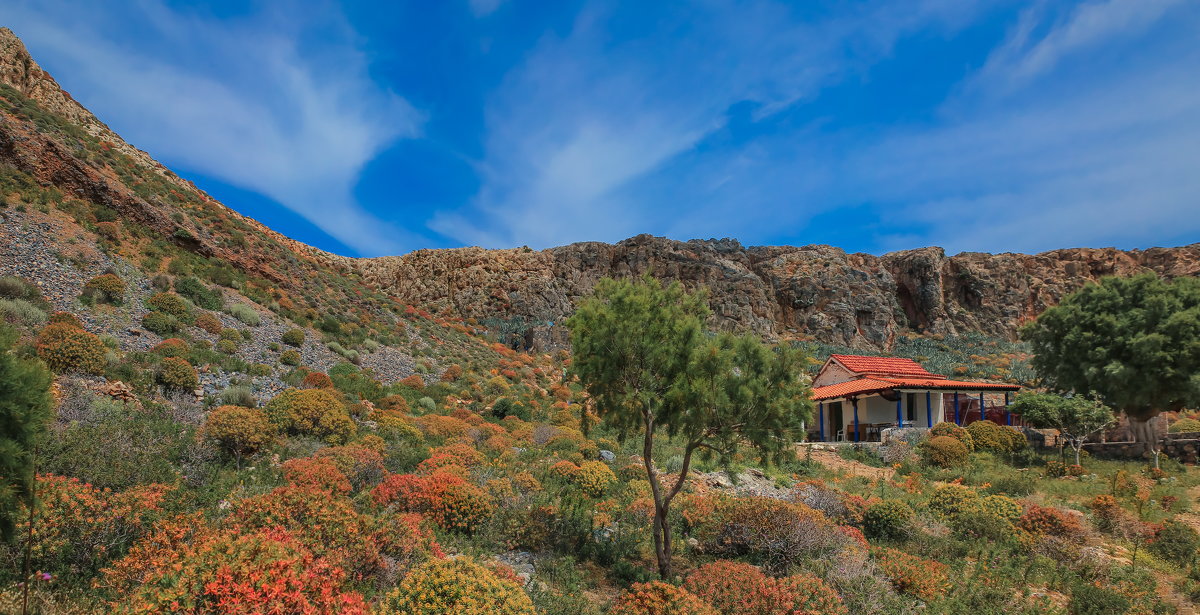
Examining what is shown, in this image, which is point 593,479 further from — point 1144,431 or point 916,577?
point 1144,431

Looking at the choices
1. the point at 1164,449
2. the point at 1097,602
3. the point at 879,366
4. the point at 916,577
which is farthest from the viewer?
the point at 879,366

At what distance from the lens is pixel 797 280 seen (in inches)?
2857

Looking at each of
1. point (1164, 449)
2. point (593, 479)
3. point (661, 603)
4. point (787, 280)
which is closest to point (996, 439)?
point (1164, 449)

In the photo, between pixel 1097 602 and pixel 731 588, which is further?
pixel 1097 602

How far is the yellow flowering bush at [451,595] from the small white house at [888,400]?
25.0 metres

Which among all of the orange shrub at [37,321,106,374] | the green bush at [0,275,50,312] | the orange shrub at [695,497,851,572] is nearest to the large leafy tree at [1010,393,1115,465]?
the orange shrub at [695,497,851,572]

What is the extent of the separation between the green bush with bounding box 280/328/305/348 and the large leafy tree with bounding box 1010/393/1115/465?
2831 centimetres

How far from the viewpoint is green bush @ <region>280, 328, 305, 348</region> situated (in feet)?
72.3

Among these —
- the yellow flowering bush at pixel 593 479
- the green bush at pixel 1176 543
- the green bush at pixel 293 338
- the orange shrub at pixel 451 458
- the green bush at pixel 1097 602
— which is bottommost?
the green bush at pixel 1097 602

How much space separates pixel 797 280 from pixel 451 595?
7274 cm

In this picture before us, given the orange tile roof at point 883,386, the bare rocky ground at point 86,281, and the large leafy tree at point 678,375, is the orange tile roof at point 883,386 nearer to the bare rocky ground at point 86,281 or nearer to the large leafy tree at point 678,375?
the large leafy tree at point 678,375

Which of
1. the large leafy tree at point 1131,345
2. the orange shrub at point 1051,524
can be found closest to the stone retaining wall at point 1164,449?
the large leafy tree at point 1131,345

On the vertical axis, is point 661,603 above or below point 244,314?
below

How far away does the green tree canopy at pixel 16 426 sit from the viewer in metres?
4.11
